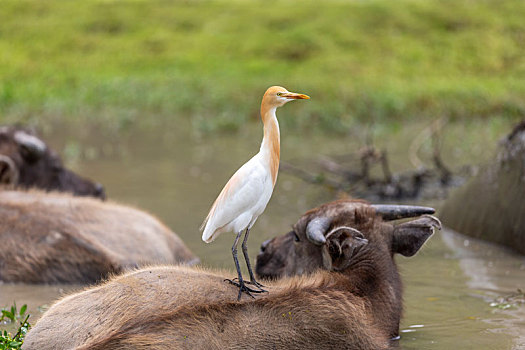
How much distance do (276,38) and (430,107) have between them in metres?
9.41

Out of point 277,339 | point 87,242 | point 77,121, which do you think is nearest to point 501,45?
point 77,121

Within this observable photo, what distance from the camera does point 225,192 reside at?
154 inches

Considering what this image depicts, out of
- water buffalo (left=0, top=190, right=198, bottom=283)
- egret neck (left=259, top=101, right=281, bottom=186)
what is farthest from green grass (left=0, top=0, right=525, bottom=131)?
egret neck (left=259, top=101, right=281, bottom=186)

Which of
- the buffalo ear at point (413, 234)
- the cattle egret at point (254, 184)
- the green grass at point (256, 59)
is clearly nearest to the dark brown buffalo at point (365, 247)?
the buffalo ear at point (413, 234)

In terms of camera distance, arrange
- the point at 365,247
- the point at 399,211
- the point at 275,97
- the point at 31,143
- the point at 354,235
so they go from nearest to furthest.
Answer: the point at 275,97, the point at 354,235, the point at 365,247, the point at 399,211, the point at 31,143

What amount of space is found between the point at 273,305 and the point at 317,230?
2.13 feet

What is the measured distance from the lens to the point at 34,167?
8.02 meters

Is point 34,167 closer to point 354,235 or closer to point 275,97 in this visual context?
point 354,235

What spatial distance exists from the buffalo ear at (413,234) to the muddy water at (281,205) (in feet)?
1.22

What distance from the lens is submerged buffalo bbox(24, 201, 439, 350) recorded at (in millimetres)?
3604

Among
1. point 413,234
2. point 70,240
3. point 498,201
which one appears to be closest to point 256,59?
point 498,201

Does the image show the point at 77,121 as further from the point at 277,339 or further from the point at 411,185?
the point at 277,339

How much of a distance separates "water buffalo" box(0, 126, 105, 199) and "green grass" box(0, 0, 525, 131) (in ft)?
18.7

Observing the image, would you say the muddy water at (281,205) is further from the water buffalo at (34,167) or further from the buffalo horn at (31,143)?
the buffalo horn at (31,143)
